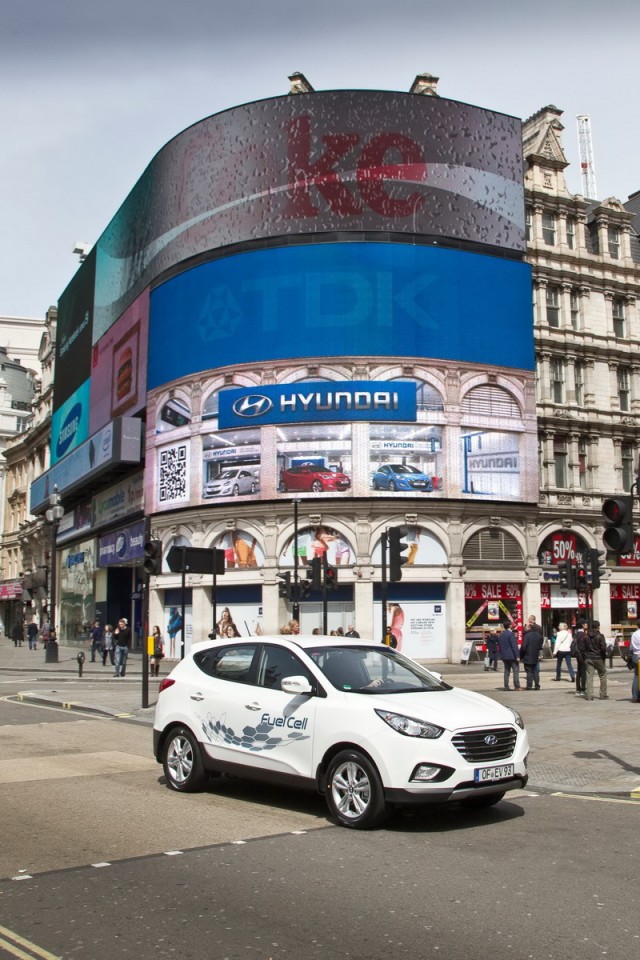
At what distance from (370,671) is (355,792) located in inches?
53.1

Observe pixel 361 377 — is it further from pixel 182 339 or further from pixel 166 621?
pixel 166 621

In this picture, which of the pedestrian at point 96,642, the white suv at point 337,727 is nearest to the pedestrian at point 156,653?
the pedestrian at point 96,642

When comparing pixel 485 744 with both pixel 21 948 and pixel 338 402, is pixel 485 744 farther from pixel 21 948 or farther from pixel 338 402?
pixel 338 402

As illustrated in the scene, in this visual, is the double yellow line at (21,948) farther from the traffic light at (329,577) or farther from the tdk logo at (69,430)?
the tdk logo at (69,430)

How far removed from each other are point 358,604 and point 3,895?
33.2 m

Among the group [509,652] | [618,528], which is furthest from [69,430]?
[618,528]

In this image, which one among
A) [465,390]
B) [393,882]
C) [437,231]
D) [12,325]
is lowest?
[393,882]

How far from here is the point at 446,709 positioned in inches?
318

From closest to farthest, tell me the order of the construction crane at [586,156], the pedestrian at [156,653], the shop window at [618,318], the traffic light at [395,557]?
the traffic light at [395,557]
the pedestrian at [156,653]
the shop window at [618,318]
the construction crane at [586,156]

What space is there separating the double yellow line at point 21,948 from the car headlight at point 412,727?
139 inches

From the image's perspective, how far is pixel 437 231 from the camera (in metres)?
42.0

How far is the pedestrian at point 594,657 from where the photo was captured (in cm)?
1975

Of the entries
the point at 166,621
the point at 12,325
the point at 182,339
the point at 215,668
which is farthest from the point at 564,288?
the point at 12,325

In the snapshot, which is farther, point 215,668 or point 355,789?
point 215,668
